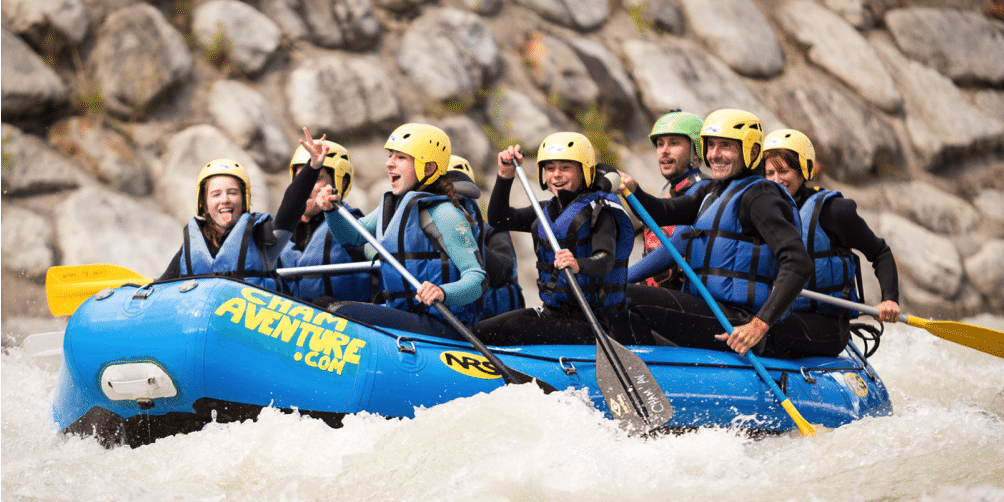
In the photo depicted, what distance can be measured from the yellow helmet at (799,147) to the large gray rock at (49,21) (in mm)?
7736

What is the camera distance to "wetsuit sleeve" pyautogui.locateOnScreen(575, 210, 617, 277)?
3.87 meters

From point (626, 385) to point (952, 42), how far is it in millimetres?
13091

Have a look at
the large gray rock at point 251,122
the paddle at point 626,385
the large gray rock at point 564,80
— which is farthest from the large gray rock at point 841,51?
the paddle at point 626,385

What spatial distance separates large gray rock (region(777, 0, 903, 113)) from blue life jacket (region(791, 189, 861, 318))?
946 centimetres

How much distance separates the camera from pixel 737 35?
1261 centimetres

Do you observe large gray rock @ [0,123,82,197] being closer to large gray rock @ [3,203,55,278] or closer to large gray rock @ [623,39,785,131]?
large gray rock @ [3,203,55,278]

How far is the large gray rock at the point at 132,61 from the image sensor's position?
8820 mm

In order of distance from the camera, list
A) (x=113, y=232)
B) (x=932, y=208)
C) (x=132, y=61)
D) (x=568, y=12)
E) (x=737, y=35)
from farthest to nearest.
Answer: (x=737, y=35) < (x=932, y=208) < (x=568, y=12) < (x=132, y=61) < (x=113, y=232)

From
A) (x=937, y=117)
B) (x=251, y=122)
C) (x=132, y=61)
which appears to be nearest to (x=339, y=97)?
(x=251, y=122)

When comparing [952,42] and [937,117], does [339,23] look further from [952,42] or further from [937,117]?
[952,42]

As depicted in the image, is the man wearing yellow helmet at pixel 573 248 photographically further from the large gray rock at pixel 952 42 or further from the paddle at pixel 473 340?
the large gray rock at pixel 952 42

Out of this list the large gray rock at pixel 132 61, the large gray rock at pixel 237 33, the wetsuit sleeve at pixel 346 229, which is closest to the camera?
the wetsuit sleeve at pixel 346 229

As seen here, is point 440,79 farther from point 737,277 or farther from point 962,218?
point 962,218

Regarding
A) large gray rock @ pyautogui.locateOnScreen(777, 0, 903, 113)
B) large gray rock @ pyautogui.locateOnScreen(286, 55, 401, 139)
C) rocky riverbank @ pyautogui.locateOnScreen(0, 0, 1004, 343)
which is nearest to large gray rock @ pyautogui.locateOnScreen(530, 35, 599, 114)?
rocky riverbank @ pyautogui.locateOnScreen(0, 0, 1004, 343)
